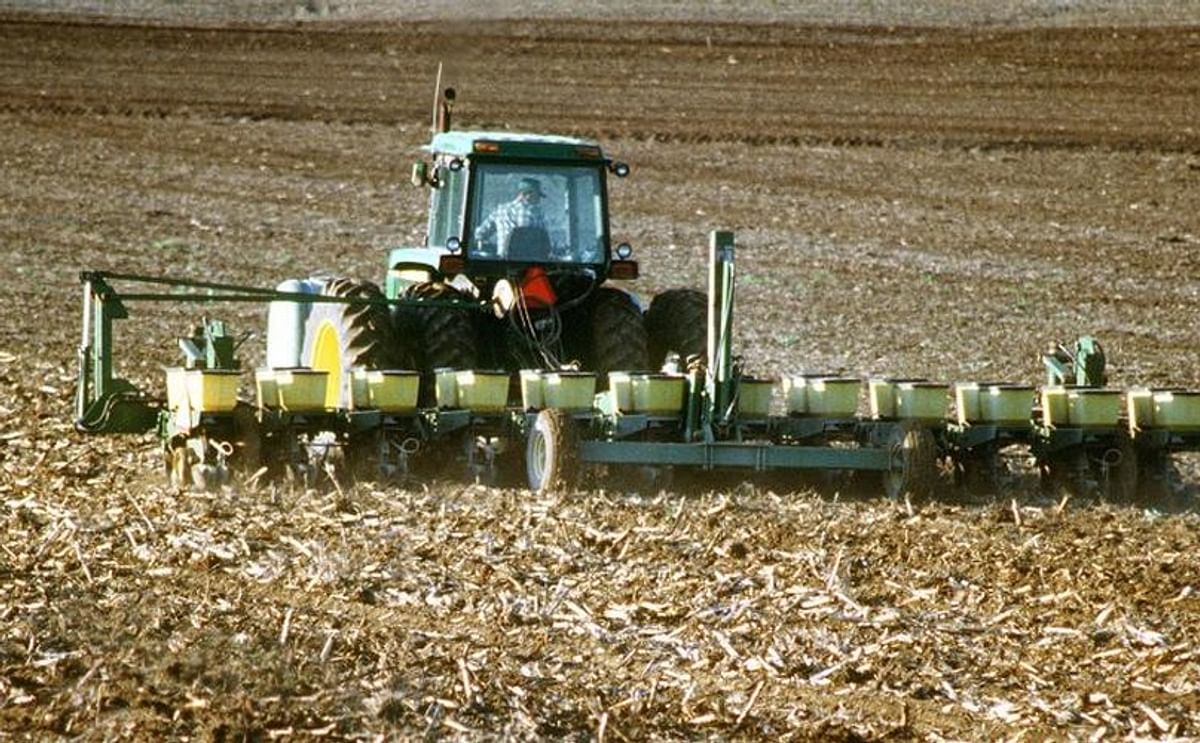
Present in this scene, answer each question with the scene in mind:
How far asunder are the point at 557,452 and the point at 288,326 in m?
3.55

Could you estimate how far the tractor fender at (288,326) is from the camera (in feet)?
42.9

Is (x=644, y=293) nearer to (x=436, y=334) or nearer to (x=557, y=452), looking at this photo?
(x=436, y=334)

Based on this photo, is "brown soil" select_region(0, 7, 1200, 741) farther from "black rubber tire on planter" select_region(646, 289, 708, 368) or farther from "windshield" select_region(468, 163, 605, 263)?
"windshield" select_region(468, 163, 605, 263)

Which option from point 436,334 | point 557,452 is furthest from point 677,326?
point 557,452

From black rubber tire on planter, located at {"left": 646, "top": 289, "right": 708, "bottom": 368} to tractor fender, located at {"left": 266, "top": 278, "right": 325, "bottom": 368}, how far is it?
6.47 feet

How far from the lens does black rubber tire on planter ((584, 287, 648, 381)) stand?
12.1 m

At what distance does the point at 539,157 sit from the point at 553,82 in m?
17.5

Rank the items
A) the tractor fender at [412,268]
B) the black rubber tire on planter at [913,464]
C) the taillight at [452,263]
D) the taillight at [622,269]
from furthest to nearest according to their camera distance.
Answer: the tractor fender at [412,268]
the taillight at [622,269]
the taillight at [452,263]
the black rubber tire on planter at [913,464]

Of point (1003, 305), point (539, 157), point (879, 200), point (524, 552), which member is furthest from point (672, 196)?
point (524, 552)

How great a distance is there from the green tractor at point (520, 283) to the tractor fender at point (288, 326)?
366 mm

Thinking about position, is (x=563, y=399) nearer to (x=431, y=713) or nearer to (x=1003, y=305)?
(x=431, y=713)

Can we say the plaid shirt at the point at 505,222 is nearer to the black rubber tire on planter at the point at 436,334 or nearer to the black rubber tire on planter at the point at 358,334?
the black rubber tire on planter at the point at 436,334

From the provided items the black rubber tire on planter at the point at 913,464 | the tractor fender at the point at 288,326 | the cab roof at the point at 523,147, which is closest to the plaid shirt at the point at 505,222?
the cab roof at the point at 523,147

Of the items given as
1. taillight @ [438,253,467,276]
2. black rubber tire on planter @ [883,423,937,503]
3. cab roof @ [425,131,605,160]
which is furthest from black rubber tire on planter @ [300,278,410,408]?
black rubber tire on planter @ [883,423,937,503]
